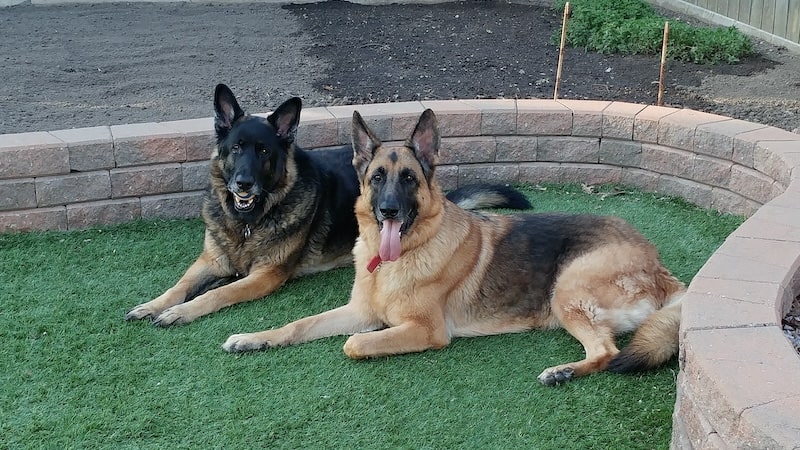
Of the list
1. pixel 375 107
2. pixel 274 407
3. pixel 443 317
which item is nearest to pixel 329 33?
pixel 375 107

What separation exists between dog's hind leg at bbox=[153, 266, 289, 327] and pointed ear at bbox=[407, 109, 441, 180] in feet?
4.39

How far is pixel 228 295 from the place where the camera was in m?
5.16

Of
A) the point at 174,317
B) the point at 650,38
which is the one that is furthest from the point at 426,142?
the point at 650,38

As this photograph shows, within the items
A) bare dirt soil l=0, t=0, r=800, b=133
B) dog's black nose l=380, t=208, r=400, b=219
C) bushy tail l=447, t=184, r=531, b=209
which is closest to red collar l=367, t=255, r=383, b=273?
dog's black nose l=380, t=208, r=400, b=219

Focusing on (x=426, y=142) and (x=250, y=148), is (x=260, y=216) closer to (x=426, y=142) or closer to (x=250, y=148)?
(x=250, y=148)

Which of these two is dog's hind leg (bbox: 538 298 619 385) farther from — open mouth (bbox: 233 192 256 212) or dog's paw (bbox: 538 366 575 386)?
open mouth (bbox: 233 192 256 212)

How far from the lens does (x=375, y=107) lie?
665 cm

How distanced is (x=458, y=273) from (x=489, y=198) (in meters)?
1.51

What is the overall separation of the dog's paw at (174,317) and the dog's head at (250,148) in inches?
31.9

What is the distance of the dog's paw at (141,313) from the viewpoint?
16.1 feet

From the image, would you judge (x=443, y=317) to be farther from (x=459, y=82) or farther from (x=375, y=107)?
(x=459, y=82)

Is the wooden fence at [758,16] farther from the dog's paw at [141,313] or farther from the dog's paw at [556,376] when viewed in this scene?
the dog's paw at [141,313]

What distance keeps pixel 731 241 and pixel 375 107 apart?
330cm

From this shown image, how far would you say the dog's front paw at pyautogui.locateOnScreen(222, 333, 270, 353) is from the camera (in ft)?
15.0
